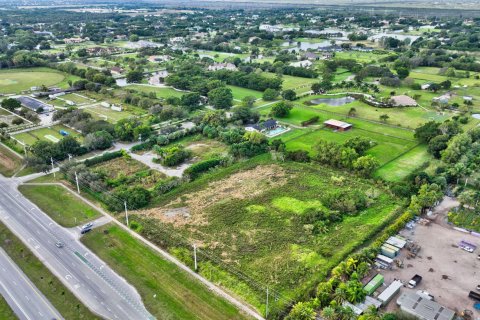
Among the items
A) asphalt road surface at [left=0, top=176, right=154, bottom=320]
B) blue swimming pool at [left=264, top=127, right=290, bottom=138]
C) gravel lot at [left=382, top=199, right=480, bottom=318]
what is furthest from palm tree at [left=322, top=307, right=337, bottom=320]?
blue swimming pool at [left=264, top=127, right=290, bottom=138]

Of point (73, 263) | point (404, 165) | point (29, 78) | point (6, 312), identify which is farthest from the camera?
point (29, 78)

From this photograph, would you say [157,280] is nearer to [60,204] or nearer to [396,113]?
[60,204]

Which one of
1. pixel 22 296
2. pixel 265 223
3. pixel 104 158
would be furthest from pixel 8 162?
pixel 265 223

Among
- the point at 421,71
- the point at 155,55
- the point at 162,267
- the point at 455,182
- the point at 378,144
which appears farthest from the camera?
the point at 155,55

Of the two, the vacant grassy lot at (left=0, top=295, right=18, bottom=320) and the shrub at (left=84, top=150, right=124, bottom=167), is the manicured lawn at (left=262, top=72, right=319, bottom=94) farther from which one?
the vacant grassy lot at (left=0, top=295, right=18, bottom=320)

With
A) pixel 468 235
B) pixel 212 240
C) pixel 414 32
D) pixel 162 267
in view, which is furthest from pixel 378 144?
pixel 414 32

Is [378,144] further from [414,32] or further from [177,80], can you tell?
[414,32]
